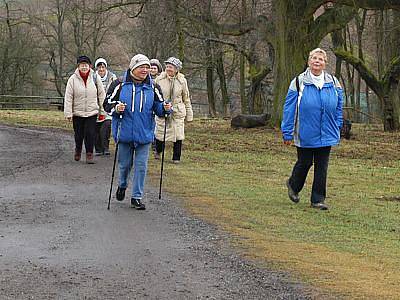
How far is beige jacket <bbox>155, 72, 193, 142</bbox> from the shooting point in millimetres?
16000

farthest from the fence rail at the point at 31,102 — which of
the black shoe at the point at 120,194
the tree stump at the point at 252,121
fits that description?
the black shoe at the point at 120,194

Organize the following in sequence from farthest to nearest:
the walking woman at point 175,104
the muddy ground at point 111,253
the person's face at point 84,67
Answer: the walking woman at point 175,104, the person's face at point 84,67, the muddy ground at point 111,253

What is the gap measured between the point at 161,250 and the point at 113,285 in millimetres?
1449

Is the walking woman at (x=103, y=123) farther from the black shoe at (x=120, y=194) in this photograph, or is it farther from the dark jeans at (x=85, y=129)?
the black shoe at (x=120, y=194)

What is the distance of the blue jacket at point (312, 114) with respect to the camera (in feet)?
35.0

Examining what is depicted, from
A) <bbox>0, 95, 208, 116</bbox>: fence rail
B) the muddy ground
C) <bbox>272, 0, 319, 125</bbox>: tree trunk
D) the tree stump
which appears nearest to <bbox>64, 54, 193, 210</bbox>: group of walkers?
the muddy ground

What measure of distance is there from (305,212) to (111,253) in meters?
3.73

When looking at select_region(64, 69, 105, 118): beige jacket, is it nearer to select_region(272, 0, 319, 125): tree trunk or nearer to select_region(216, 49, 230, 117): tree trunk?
select_region(272, 0, 319, 125): tree trunk

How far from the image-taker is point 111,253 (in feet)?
25.1

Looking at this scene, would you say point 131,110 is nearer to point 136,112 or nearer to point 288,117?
point 136,112

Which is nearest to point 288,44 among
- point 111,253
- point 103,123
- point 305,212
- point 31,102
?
point 103,123

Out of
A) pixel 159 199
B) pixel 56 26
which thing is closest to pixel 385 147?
pixel 159 199

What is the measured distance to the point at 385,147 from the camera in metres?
24.3

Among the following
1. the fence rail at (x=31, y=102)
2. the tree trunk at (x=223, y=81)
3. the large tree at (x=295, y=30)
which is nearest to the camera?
the large tree at (x=295, y=30)
